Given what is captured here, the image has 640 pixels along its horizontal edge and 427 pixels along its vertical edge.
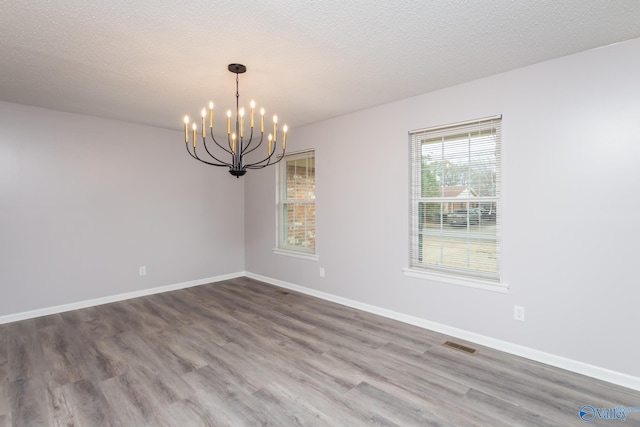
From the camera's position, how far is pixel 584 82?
2420 mm

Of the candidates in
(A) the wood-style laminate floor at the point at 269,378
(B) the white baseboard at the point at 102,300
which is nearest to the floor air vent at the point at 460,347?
(A) the wood-style laminate floor at the point at 269,378

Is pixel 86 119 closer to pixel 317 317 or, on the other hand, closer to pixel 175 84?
pixel 175 84

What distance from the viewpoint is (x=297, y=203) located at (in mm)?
4906

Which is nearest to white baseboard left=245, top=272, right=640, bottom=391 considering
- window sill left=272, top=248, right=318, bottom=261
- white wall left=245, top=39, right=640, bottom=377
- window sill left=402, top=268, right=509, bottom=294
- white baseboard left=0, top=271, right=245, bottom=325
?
white wall left=245, top=39, right=640, bottom=377

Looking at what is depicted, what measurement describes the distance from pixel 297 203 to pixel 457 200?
247cm

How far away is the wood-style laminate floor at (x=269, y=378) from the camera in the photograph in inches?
76.6

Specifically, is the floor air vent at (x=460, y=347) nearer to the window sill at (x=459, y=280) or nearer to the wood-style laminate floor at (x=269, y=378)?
the wood-style laminate floor at (x=269, y=378)

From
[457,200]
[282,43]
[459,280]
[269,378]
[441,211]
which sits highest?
[282,43]

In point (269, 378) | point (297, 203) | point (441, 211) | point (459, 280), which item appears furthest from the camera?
point (297, 203)

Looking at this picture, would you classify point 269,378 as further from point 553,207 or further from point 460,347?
point 553,207

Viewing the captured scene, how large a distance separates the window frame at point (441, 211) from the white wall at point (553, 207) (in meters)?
0.07

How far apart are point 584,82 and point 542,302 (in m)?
1.77

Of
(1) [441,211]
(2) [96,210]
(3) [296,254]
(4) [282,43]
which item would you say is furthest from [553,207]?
(2) [96,210]

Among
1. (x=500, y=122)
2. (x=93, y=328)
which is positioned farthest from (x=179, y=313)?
(x=500, y=122)
